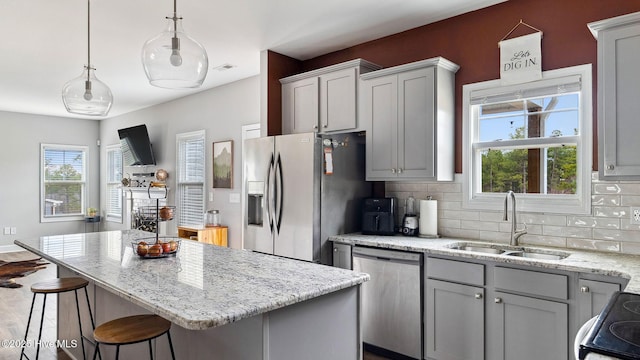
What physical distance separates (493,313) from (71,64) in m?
5.04

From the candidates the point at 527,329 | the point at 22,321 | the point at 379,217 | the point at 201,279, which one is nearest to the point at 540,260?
the point at 527,329

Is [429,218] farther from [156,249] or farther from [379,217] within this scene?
[156,249]

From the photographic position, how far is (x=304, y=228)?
3473 millimetres

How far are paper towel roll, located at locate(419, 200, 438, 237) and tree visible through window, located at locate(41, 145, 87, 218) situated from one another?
8011 mm

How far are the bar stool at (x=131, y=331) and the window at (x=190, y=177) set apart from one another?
168 inches

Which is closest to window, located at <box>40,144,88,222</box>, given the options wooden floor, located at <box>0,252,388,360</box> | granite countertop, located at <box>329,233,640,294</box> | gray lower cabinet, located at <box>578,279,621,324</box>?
wooden floor, located at <box>0,252,388,360</box>

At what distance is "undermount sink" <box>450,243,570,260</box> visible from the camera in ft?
9.13

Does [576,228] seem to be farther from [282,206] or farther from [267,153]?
[267,153]

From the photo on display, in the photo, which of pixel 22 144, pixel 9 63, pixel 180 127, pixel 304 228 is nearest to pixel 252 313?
pixel 304 228

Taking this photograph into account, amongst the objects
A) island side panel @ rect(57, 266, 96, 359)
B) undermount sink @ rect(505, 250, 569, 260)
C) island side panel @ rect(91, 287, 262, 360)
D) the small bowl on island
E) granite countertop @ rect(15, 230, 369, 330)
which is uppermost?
the small bowl on island

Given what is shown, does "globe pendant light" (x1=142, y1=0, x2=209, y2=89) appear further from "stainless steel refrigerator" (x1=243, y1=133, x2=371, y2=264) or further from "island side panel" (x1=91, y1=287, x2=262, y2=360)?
"stainless steel refrigerator" (x1=243, y1=133, x2=371, y2=264)

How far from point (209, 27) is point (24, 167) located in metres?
6.56

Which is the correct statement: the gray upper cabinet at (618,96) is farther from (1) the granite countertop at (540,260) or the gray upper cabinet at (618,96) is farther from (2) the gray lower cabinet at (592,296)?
(2) the gray lower cabinet at (592,296)

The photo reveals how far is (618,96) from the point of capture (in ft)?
7.71
